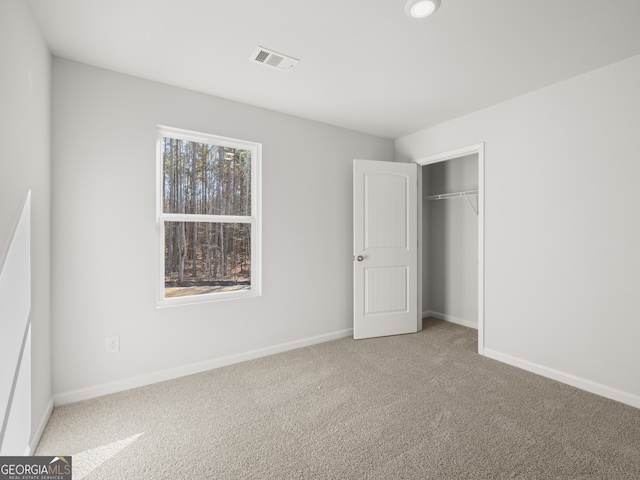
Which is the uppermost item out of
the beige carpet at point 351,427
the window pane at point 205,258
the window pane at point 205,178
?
the window pane at point 205,178

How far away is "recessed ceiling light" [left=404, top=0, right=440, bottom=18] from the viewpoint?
1683mm

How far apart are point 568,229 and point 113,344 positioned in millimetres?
3738

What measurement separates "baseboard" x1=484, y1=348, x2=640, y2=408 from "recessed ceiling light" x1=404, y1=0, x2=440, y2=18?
289cm

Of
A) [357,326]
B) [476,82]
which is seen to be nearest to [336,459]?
[357,326]

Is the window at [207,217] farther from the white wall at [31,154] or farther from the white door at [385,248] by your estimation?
the white door at [385,248]

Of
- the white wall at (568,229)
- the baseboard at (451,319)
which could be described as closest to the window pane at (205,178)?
the white wall at (568,229)

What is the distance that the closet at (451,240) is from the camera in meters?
4.10

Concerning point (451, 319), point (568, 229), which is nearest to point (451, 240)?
point (451, 319)

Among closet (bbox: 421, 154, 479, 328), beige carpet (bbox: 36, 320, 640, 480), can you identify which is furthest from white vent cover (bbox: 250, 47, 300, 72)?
closet (bbox: 421, 154, 479, 328)

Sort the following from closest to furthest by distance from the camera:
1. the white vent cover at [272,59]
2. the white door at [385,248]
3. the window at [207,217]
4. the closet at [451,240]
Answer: the white vent cover at [272,59] < the window at [207,217] < the white door at [385,248] < the closet at [451,240]

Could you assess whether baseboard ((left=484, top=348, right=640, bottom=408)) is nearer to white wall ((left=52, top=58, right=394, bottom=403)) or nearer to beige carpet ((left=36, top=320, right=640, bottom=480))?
beige carpet ((left=36, top=320, right=640, bottom=480))

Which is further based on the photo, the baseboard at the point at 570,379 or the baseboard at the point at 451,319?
the baseboard at the point at 451,319

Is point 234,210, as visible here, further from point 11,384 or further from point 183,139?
point 11,384

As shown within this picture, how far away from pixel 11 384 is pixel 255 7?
89.3 inches
